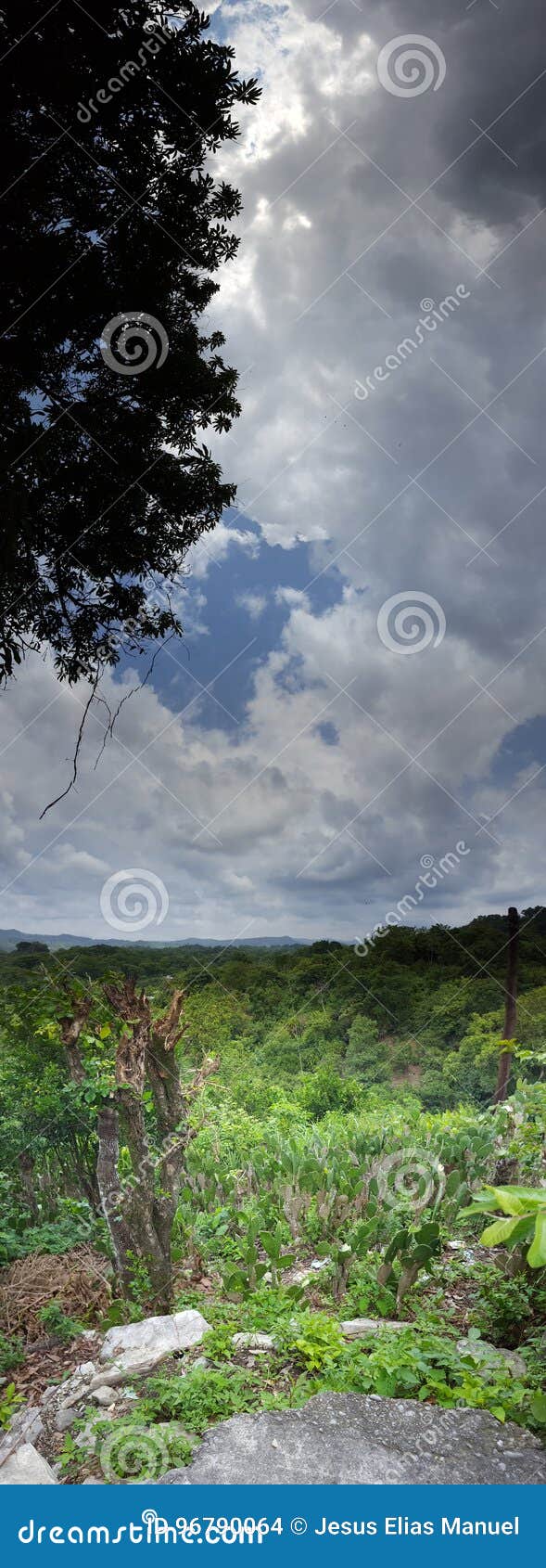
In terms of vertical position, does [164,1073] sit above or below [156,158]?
below

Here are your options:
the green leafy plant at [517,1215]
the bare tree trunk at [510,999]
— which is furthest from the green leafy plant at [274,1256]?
the bare tree trunk at [510,999]

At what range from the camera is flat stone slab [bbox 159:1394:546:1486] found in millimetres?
2428

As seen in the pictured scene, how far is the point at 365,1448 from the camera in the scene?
2557mm

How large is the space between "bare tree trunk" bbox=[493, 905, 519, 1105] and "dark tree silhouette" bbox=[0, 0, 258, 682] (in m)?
7.78

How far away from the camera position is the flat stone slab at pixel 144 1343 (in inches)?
131

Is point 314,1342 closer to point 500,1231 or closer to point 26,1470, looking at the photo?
point 26,1470

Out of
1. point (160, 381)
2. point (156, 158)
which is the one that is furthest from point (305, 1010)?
point (156, 158)

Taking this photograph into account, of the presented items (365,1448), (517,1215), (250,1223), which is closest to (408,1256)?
(250,1223)

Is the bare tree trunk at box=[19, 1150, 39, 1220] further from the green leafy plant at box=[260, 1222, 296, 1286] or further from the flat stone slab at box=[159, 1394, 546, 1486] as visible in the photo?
the flat stone slab at box=[159, 1394, 546, 1486]

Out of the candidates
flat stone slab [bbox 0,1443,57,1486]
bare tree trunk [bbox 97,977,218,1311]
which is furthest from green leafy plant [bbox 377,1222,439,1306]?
flat stone slab [bbox 0,1443,57,1486]

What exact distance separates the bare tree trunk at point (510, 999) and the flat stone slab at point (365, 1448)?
8742mm

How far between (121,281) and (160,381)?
22.3 inches

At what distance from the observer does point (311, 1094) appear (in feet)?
33.1
